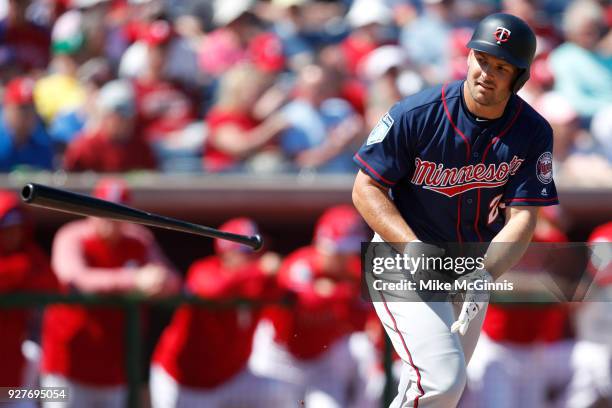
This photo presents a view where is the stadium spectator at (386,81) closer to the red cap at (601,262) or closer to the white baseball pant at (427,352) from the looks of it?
the red cap at (601,262)

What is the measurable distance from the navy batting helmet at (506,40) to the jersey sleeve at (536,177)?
36cm

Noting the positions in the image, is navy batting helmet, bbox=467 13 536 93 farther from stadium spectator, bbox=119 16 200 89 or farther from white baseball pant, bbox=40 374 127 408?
stadium spectator, bbox=119 16 200 89

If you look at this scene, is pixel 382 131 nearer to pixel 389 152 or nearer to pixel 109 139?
pixel 389 152

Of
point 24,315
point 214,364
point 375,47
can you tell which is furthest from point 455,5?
point 24,315

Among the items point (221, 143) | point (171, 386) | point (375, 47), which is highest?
point (375, 47)

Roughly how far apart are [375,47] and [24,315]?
371 centimetres

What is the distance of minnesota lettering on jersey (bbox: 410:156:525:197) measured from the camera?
13.3ft

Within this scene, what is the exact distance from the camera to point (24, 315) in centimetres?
579

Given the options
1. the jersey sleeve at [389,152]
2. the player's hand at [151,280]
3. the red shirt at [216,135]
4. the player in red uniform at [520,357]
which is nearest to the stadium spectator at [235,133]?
the red shirt at [216,135]

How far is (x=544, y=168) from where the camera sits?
4.14m

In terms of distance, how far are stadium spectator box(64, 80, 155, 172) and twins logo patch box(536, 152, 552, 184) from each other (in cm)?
363

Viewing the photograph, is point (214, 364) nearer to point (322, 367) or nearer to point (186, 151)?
point (322, 367)

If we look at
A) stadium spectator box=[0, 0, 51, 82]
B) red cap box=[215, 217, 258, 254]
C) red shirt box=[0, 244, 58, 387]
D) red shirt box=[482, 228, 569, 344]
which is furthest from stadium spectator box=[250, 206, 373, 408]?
stadium spectator box=[0, 0, 51, 82]

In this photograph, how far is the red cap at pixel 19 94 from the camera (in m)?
7.09
